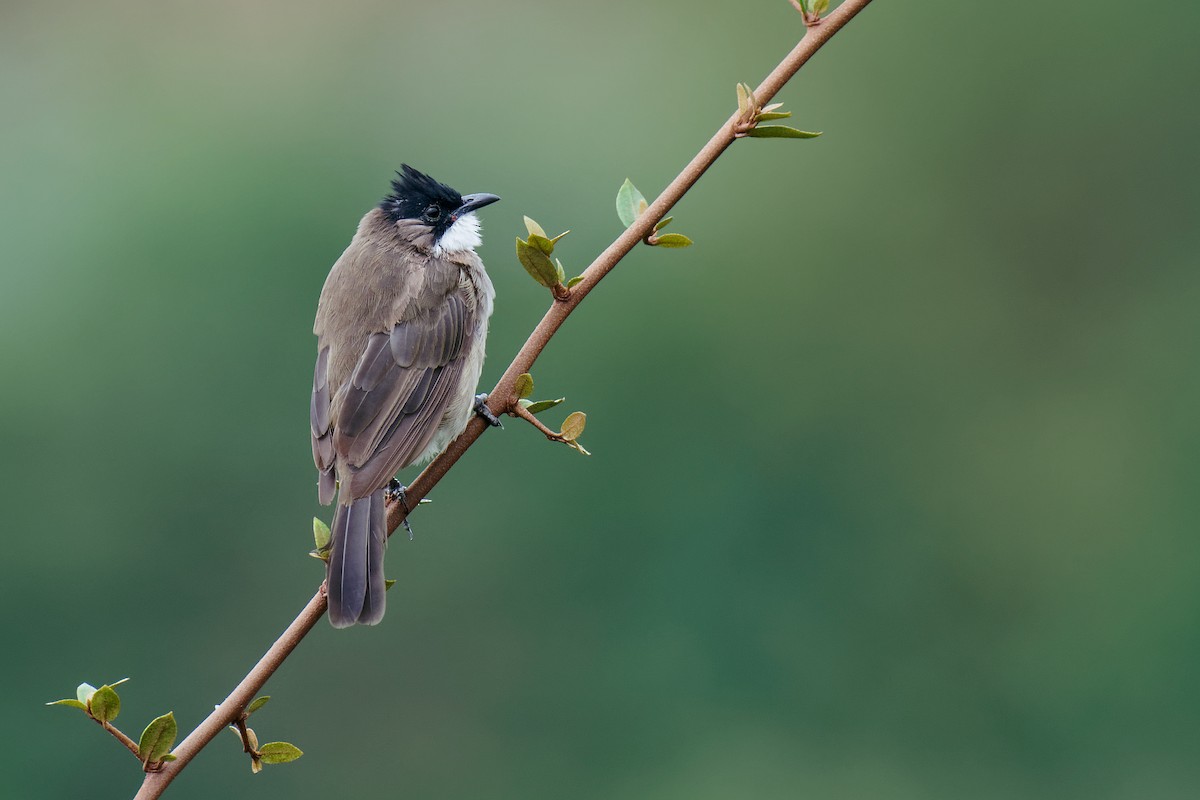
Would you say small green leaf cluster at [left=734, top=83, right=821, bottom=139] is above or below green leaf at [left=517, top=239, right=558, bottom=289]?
above

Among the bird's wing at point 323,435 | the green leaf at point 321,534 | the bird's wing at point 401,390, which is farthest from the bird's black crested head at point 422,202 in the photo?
the green leaf at point 321,534

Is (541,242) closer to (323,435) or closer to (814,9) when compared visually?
(814,9)

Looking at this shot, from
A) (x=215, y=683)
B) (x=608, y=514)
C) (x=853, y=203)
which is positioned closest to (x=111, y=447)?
(x=215, y=683)

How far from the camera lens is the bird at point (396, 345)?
300 cm

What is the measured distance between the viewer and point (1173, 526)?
15484mm

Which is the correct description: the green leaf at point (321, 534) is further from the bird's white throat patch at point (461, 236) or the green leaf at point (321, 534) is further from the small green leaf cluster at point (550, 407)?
the bird's white throat patch at point (461, 236)

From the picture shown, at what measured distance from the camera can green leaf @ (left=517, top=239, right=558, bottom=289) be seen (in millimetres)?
1716

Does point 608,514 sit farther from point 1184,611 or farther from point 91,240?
point 1184,611

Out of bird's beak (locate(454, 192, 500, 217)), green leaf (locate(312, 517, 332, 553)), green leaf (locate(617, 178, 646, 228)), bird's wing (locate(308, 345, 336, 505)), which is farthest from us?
bird's beak (locate(454, 192, 500, 217))

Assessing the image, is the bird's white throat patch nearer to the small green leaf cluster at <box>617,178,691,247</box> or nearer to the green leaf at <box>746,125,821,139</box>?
the small green leaf cluster at <box>617,178,691,247</box>

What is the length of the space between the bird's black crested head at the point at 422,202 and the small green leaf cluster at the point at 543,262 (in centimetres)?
199

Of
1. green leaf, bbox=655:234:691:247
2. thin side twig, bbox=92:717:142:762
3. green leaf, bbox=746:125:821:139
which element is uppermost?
green leaf, bbox=746:125:821:139

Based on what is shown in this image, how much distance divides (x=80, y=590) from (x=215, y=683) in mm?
1769

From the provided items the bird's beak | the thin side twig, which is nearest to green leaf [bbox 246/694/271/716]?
the thin side twig
